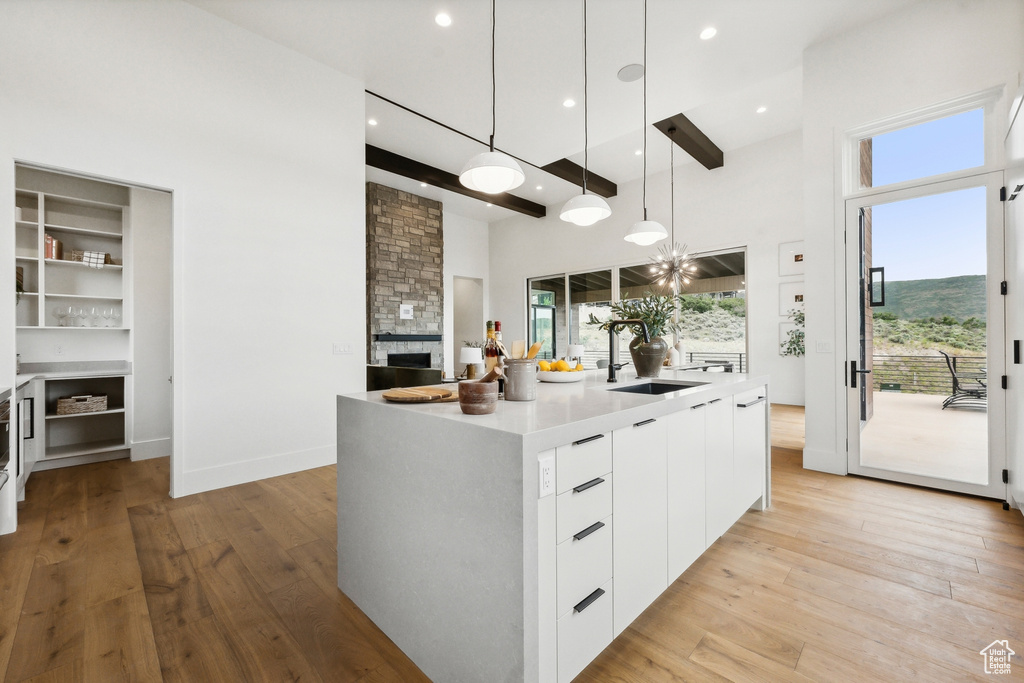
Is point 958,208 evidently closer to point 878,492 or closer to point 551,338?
point 878,492

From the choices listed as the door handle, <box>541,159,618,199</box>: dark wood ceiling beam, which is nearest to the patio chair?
the door handle

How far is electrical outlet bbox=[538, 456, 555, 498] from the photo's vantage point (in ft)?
3.44

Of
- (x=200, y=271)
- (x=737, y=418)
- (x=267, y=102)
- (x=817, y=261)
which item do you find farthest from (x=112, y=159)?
(x=817, y=261)

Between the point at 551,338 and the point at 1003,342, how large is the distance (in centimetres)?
656

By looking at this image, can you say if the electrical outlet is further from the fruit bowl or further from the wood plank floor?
the fruit bowl

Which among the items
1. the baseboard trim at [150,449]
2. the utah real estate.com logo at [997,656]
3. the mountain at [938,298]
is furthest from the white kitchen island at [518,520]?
the baseboard trim at [150,449]

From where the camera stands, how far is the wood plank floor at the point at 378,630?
1.33m

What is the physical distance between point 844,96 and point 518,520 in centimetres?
404

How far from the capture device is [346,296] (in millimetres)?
3756

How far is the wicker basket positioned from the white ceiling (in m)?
3.23

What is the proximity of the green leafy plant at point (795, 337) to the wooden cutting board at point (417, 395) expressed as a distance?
595cm

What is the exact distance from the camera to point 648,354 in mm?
2365

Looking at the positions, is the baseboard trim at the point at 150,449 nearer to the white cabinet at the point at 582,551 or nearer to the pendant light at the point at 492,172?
the pendant light at the point at 492,172

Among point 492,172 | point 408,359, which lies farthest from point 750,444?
point 408,359
